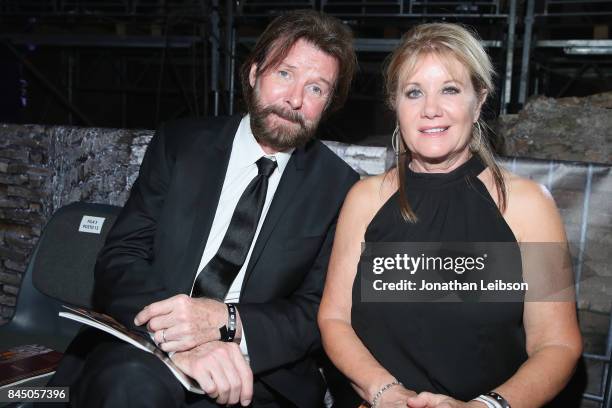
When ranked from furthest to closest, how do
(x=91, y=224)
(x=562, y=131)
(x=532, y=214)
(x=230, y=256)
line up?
(x=562, y=131), (x=91, y=224), (x=230, y=256), (x=532, y=214)

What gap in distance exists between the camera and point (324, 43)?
7.27 feet

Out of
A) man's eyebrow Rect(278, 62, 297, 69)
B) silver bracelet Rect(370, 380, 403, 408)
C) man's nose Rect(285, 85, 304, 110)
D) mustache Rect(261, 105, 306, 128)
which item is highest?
man's eyebrow Rect(278, 62, 297, 69)

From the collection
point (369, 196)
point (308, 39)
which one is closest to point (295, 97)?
point (308, 39)

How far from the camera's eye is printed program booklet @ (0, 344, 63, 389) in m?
2.17

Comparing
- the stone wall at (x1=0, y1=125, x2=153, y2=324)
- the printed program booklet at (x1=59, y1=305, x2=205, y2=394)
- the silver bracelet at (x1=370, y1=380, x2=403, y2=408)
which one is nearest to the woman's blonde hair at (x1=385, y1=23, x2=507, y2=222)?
the silver bracelet at (x1=370, y1=380, x2=403, y2=408)

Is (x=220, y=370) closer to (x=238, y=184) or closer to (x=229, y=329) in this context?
(x=229, y=329)

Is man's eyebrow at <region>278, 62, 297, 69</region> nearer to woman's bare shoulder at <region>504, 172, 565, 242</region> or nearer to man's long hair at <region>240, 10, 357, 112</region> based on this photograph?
man's long hair at <region>240, 10, 357, 112</region>

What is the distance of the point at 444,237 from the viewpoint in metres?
1.86

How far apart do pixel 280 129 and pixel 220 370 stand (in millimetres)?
958

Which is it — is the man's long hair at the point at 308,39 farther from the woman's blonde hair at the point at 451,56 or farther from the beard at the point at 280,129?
the woman's blonde hair at the point at 451,56

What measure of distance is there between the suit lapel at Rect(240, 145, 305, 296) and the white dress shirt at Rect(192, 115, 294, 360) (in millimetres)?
34

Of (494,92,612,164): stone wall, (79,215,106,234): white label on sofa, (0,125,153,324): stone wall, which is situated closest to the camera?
(79,215,106,234): white label on sofa

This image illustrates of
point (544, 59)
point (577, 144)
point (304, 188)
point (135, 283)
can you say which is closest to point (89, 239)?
point (135, 283)

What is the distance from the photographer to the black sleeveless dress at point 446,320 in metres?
1.78
